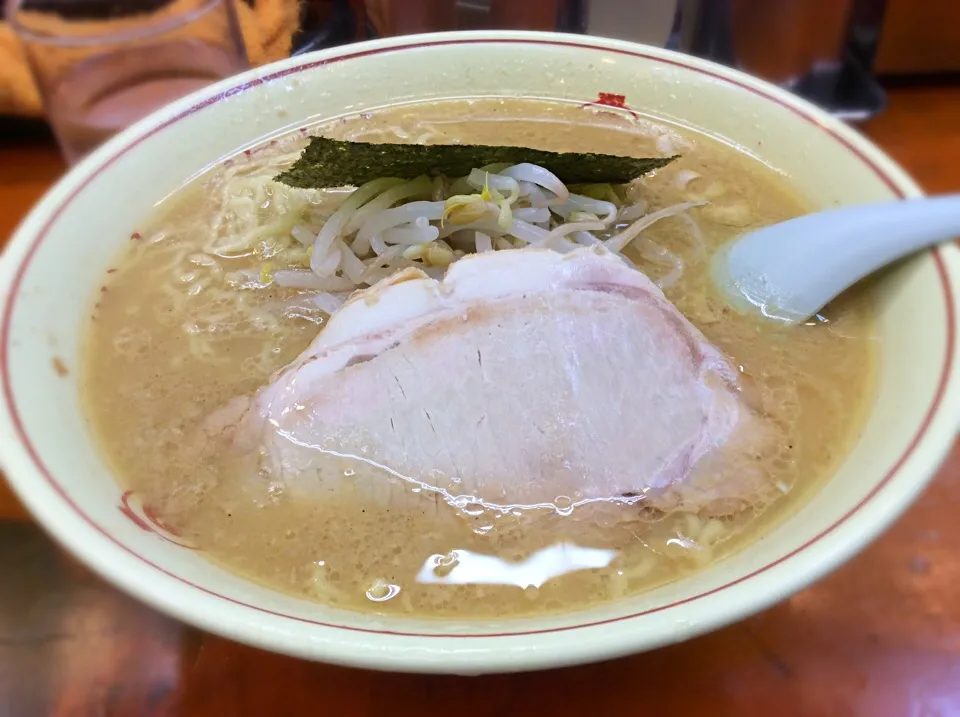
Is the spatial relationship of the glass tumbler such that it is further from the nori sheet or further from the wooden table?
the wooden table

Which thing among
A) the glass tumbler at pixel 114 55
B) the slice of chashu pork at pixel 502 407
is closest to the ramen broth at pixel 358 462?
the slice of chashu pork at pixel 502 407

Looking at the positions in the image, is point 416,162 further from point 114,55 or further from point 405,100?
point 114,55

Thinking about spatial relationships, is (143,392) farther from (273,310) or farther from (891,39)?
(891,39)

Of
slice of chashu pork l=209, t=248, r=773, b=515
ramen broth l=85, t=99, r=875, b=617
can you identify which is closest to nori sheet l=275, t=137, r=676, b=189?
ramen broth l=85, t=99, r=875, b=617

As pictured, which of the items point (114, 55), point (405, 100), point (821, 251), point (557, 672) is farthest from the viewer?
point (114, 55)

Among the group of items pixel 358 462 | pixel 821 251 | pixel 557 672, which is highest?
pixel 821 251

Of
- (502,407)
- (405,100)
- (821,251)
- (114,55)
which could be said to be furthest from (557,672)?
(114,55)
